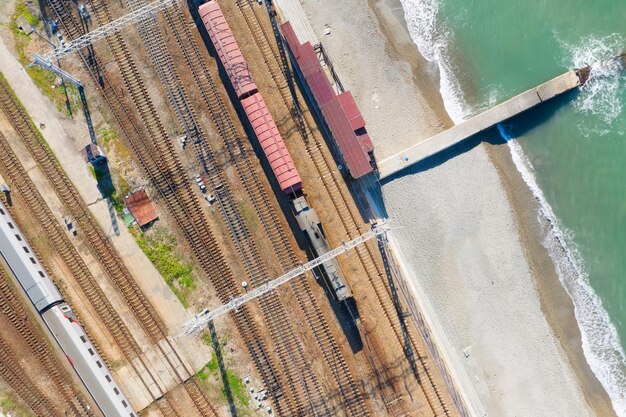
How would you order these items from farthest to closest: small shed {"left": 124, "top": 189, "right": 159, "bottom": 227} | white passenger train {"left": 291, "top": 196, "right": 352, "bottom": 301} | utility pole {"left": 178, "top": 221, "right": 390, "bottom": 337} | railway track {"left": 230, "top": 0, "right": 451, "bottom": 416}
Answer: railway track {"left": 230, "top": 0, "right": 451, "bottom": 416} < small shed {"left": 124, "top": 189, "right": 159, "bottom": 227} < white passenger train {"left": 291, "top": 196, "right": 352, "bottom": 301} < utility pole {"left": 178, "top": 221, "right": 390, "bottom": 337}

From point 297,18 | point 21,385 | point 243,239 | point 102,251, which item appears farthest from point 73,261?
point 297,18

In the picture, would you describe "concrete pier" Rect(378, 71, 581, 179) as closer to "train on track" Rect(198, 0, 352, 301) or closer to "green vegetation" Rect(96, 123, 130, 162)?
"train on track" Rect(198, 0, 352, 301)

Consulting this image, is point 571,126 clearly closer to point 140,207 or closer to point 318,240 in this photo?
point 318,240

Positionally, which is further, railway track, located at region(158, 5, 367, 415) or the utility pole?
railway track, located at region(158, 5, 367, 415)

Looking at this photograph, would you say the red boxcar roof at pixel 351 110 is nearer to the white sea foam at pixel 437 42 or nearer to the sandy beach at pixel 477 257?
the sandy beach at pixel 477 257

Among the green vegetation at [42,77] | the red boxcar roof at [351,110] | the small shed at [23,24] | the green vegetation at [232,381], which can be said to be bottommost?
the green vegetation at [232,381]

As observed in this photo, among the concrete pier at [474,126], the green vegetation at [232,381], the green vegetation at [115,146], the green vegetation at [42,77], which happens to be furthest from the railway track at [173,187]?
the concrete pier at [474,126]

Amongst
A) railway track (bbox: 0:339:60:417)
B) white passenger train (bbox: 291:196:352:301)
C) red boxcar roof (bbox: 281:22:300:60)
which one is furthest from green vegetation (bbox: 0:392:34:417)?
red boxcar roof (bbox: 281:22:300:60)
